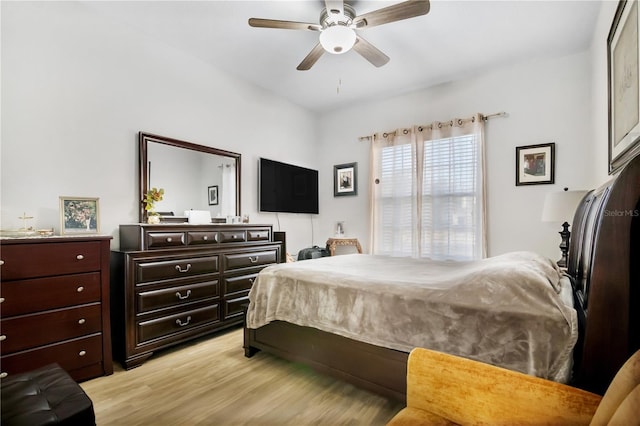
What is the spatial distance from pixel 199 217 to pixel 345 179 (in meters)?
2.45

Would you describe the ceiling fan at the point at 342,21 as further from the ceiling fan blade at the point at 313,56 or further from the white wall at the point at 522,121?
the white wall at the point at 522,121

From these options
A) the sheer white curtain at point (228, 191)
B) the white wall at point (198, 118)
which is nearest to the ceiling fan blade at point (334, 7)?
the white wall at point (198, 118)

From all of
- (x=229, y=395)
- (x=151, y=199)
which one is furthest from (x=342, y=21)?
(x=229, y=395)

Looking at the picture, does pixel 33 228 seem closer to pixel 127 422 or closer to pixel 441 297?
pixel 127 422

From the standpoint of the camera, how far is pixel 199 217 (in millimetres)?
3145

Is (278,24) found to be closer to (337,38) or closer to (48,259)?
(337,38)

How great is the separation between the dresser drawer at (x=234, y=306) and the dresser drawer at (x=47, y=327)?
1063 millimetres

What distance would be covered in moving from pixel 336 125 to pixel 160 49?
271cm

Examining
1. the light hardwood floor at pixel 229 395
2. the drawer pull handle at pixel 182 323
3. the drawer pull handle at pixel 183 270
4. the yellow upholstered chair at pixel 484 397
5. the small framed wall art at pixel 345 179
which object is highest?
the small framed wall art at pixel 345 179

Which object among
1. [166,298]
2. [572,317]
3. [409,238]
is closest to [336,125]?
[409,238]

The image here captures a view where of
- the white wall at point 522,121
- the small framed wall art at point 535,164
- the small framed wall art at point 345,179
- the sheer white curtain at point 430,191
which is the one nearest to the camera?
the white wall at point 522,121

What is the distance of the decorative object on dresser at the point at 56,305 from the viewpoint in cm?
176

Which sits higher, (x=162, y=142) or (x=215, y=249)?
(x=162, y=142)

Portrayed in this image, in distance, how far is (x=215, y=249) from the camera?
2883mm
